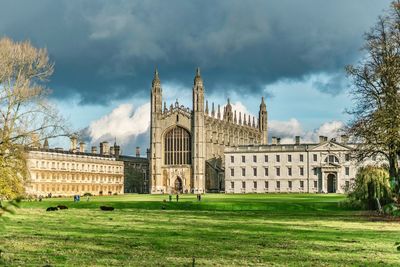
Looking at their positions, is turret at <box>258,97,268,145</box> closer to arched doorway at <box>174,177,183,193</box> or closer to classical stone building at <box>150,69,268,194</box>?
classical stone building at <box>150,69,268,194</box>

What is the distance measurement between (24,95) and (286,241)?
21984 mm

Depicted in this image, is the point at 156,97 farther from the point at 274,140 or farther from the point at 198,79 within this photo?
the point at 274,140

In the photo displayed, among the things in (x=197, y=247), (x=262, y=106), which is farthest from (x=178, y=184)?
(x=197, y=247)

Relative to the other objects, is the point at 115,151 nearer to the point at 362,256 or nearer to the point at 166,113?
the point at 166,113

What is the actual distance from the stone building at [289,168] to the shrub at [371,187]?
196 ft

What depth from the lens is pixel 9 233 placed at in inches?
835

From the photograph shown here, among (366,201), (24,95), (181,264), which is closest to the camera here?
(181,264)

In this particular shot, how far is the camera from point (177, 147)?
12256cm

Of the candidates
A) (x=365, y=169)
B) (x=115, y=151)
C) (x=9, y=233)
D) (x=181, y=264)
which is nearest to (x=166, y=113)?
(x=115, y=151)

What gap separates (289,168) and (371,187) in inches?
2608

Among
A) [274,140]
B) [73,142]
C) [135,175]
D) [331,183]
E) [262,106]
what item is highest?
[262,106]

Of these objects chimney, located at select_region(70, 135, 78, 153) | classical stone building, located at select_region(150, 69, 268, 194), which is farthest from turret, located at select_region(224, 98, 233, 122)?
chimney, located at select_region(70, 135, 78, 153)

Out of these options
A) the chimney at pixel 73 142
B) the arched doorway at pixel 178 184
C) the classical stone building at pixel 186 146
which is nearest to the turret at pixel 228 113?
the classical stone building at pixel 186 146

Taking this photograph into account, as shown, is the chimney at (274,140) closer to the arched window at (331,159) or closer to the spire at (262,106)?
the arched window at (331,159)
